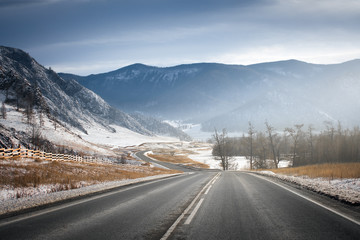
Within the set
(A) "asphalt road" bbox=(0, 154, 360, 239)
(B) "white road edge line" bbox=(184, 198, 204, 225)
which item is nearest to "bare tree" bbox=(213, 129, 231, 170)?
(B) "white road edge line" bbox=(184, 198, 204, 225)

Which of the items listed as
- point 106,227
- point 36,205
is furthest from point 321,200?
point 36,205

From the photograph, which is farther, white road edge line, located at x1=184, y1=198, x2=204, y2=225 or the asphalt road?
white road edge line, located at x1=184, y1=198, x2=204, y2=225

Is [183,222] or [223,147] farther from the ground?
[223,147]

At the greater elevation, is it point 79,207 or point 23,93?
point 23,93

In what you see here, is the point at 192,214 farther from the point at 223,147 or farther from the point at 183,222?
the point at 223,147

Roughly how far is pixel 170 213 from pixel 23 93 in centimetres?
14635

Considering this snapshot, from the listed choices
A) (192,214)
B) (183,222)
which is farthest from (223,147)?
(183,222)

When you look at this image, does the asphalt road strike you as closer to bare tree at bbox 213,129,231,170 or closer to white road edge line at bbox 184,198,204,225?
white road edge line at bbox 184,198,204,225

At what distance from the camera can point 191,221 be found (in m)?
7.34

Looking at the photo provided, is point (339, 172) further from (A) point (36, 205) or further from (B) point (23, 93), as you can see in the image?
(B) point (23, 93)

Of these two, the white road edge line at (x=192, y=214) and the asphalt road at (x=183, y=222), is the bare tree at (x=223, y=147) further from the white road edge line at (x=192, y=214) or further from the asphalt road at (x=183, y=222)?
the asphalt road at (x=183, y=222)

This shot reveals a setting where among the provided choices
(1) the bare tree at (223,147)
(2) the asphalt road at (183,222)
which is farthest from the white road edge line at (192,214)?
(1) the bare tree at (223,147)

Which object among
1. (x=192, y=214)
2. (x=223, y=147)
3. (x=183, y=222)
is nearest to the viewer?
(x=183, y=222)

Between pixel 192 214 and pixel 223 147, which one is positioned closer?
pixel 192 214
